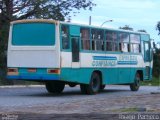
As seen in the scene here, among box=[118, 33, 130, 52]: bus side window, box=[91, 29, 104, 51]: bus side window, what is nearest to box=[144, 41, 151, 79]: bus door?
box=[118, 33, 130, 52]: bus side window

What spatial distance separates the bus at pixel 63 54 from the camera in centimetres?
2355

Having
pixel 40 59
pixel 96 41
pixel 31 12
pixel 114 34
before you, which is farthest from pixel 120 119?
pixel 31 12

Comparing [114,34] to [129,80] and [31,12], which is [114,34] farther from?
[31,12]

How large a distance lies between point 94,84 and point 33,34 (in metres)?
3.98

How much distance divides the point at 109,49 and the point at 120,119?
1615 cm

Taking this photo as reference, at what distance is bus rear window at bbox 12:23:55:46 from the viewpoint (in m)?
23.6

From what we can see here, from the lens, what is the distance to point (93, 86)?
2589 cm

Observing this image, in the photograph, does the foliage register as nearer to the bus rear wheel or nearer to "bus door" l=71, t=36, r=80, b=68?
the bus rear wheel

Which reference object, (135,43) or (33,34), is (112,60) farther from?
(33,34)

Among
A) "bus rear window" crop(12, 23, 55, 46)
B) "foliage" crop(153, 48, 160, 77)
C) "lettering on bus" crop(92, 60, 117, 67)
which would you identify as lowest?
"foliage" crop(153, 48, 160, 77)

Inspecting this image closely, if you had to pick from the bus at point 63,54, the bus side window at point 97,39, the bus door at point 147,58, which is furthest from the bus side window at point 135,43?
the bus side window at point 97,39

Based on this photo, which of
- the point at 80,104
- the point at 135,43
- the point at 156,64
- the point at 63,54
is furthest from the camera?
the point at 156,64

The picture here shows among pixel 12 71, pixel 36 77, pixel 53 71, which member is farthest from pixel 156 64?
pixel 53 71

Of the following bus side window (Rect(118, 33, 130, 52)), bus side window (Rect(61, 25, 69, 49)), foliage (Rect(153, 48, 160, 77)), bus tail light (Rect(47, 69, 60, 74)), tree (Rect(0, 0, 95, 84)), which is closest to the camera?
bus tail light (Rect(47, 69, 60, 74))
